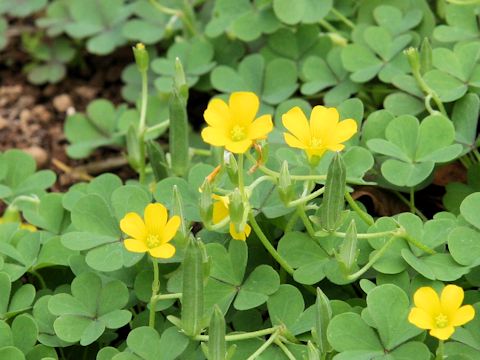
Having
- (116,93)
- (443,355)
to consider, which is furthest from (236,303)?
(116,93)

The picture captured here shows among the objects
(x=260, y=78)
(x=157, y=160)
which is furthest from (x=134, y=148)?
(x=260, y=78)

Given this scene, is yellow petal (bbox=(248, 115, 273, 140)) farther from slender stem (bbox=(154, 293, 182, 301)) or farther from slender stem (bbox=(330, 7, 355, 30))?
slender stem (bbox=(330, 7, 355, 30))

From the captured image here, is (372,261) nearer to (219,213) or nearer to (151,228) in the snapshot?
(219,213)

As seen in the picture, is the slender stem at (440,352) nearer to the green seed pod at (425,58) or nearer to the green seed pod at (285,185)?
the green seed pod at (285,185)

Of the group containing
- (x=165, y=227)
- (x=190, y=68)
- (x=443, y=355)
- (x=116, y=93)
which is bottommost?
(x=116, y=93)

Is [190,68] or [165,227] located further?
[190,68]

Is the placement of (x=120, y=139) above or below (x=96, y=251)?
below

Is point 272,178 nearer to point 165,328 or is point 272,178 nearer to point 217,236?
point 217,236
